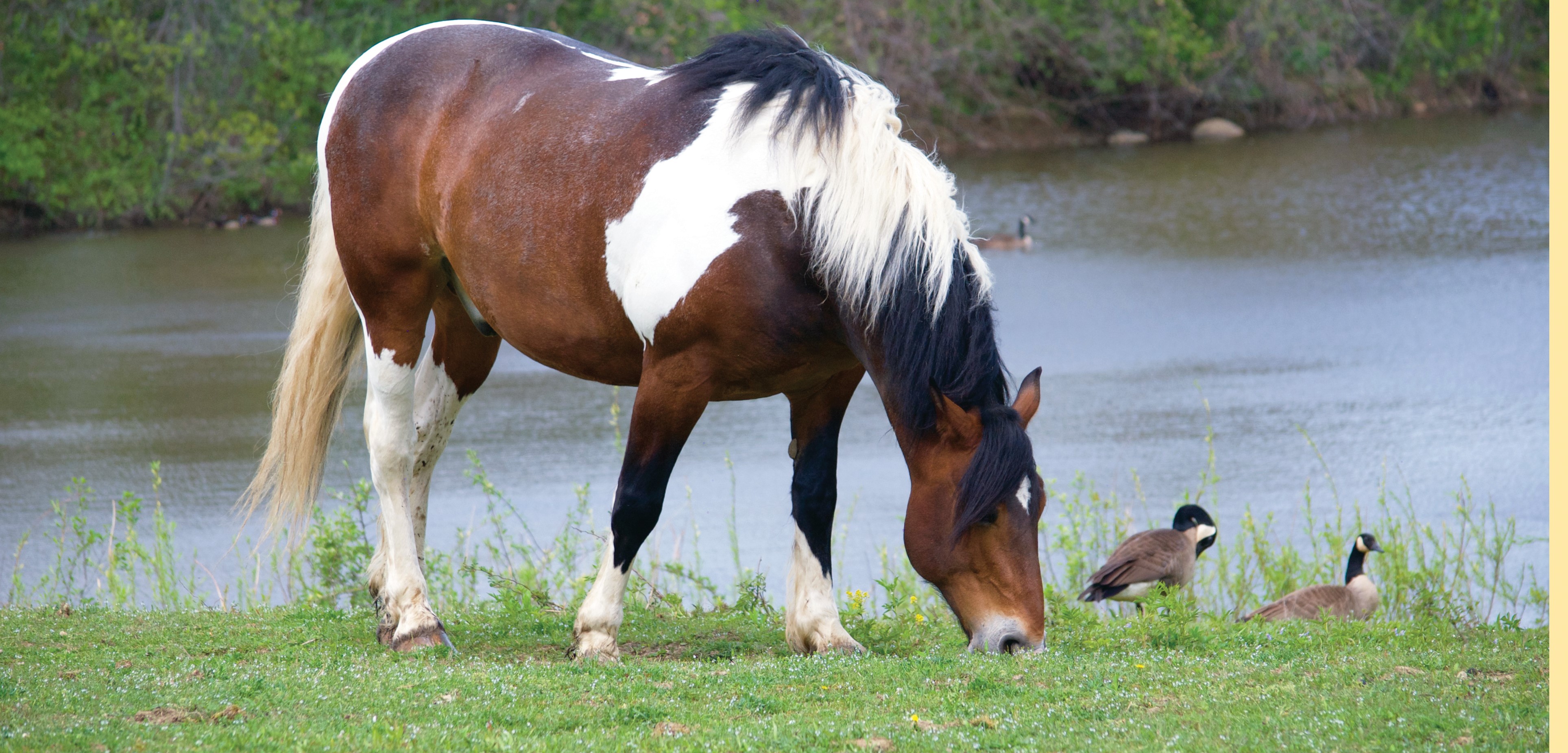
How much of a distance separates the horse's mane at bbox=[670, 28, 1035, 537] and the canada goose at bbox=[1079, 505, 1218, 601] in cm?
248

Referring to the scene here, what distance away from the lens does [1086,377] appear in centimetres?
1069

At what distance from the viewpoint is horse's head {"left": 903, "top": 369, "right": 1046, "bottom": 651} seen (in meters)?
3.52

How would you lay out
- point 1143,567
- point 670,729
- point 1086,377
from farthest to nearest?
point 1086,377
point 1143,567
point 670,729

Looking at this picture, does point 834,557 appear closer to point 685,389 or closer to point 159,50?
point 685,389

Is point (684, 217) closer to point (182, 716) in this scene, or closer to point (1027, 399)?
point (1027, 399)

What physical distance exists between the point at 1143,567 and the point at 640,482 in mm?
2705

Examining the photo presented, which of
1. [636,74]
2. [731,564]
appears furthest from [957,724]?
[731,564]

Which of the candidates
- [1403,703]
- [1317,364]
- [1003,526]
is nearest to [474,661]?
[1003,526]

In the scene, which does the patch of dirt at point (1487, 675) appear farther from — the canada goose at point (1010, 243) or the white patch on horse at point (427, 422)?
the canada goose at point (1010, 243)

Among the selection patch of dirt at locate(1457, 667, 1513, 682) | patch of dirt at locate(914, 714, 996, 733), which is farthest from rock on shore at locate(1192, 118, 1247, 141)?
patch of dirt at locate(914, 714, 996, 733)

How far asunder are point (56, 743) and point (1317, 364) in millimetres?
9707

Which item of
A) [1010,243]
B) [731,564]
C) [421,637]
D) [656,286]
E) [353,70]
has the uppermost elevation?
[1010,243]

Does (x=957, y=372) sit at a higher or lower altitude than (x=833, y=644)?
higher

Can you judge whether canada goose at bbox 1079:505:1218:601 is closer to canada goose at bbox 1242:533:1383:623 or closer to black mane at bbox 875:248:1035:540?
canada goose at bbox 1242:533:1383:623
